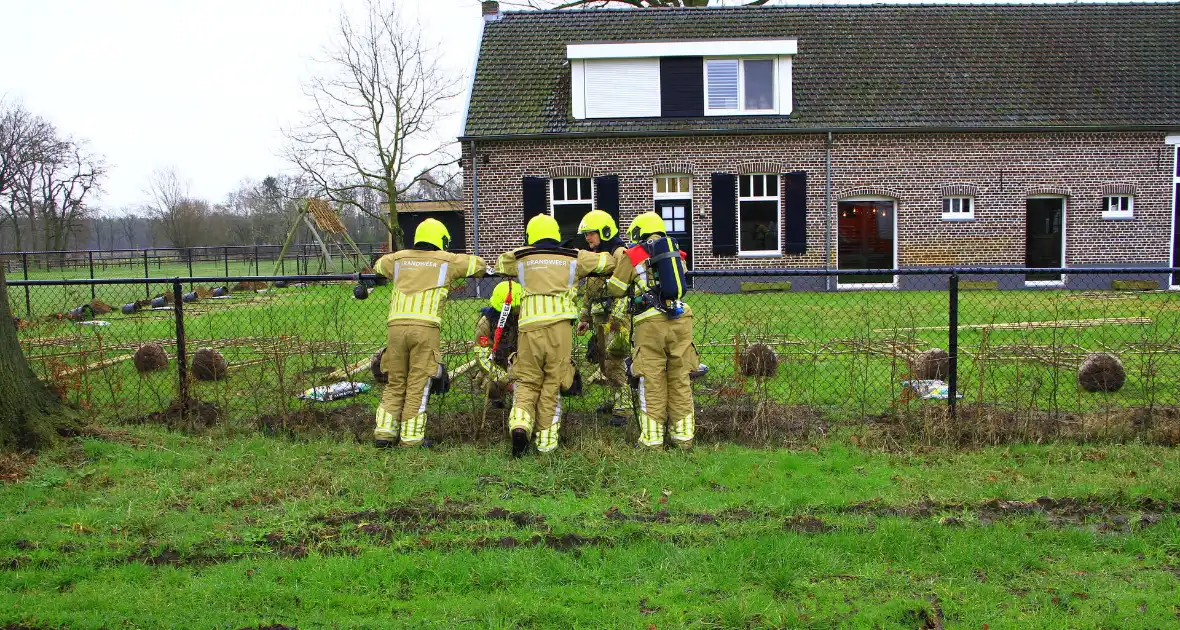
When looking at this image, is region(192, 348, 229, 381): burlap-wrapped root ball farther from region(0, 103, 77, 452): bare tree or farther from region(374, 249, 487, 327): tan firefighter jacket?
region(374, 249, 487, 327): tan firefighter jacket

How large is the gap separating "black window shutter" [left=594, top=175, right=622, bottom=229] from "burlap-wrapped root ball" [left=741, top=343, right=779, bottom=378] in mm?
11271

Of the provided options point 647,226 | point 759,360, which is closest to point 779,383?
point 759,360

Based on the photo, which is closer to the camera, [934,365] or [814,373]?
[814,373]

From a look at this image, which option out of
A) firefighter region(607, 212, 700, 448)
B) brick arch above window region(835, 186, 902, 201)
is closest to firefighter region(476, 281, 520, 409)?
firefighter region(607, 212, 700, 448)

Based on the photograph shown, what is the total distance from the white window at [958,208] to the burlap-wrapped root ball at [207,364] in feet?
51.4

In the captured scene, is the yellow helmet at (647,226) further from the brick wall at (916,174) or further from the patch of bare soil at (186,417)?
the brick wall at (916,174)

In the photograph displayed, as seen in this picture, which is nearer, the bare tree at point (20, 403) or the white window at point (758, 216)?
the bare tree at point (20, 403)

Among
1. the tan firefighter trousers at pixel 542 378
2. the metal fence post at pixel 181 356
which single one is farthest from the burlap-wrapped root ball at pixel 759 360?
the metal fence post at pixel 181 356

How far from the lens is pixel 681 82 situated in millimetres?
18500

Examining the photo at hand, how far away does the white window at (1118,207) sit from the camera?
18.3 metres

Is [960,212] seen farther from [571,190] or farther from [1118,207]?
[571,190]

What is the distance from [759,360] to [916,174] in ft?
44.3

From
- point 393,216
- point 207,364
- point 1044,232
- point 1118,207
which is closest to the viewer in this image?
point 207,364

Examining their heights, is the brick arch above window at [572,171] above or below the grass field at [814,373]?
above
